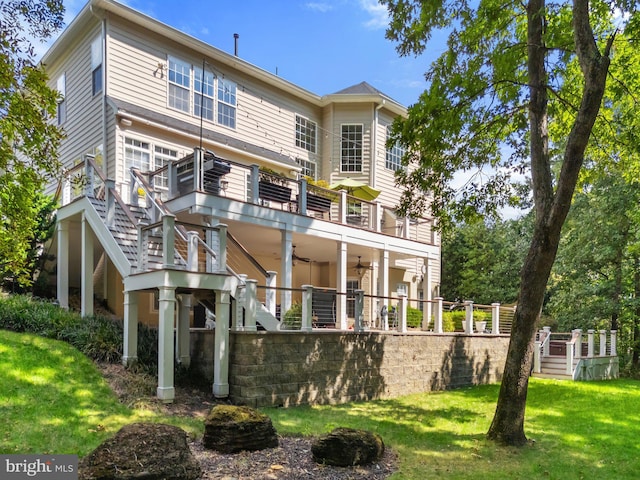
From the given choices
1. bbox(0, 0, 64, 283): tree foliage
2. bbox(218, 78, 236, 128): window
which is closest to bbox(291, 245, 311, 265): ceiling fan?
bbox(218, 78, 236, 128): window

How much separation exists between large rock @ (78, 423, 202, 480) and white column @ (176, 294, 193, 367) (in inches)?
179

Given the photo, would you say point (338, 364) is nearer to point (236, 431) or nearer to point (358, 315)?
point (358, 315)

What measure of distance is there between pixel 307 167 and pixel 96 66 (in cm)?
801

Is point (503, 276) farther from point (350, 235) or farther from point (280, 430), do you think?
point (280, 430)

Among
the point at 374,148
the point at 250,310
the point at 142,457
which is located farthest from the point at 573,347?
the point at 142,457

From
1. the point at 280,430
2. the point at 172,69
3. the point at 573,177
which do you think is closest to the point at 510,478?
the point at 280,430

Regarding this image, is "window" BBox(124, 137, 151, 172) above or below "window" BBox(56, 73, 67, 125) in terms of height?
below

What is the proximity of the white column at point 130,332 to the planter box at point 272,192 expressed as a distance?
4.47 metres

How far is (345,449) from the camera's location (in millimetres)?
6223

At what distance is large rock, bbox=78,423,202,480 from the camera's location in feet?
16.0

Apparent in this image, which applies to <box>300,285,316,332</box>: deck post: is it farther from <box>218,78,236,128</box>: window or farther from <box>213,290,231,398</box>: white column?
<box>218,78,236,128</box>: window

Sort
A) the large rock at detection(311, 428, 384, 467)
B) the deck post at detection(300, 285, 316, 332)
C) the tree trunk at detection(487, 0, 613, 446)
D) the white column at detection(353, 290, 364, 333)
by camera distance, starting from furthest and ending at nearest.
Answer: the white column at detection(353, 290, 364, 333)
the deck post at detection(300, 285, 316, 332)
the tree trunk at detection(487, 0, 613, 446)
the large rock at detection(311, 428, 384, 467)

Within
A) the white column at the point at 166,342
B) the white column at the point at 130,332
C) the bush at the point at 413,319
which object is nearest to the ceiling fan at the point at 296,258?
the bush at the point at 413,319

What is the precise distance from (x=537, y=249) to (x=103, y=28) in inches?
470
